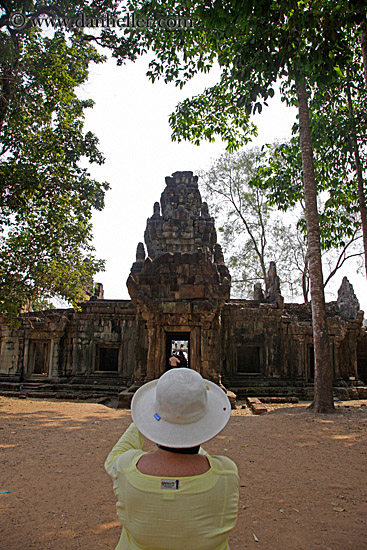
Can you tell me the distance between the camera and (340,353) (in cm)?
1720

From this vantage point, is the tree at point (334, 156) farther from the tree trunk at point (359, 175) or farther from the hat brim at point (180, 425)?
the hat brim at point (180, 425)

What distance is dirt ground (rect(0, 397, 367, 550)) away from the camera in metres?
3.36

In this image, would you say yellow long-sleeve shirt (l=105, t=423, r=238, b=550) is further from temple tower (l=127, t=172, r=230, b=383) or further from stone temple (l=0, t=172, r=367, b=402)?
stone temple (l=0, t=172, r=367, b=402)

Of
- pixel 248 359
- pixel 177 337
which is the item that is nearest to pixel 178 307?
pixel 177 337

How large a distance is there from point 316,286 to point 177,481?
30.2 feet

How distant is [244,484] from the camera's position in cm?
462

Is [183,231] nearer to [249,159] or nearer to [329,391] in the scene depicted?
[329,391]

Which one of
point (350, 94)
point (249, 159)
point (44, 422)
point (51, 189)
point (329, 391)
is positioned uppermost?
point (249, 159)

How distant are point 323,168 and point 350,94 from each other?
2368 mm

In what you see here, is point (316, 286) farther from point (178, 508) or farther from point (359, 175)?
point (178, 508)

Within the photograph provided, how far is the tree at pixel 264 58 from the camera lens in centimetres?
600

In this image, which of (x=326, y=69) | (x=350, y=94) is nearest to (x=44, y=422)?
(x=326, y=69)

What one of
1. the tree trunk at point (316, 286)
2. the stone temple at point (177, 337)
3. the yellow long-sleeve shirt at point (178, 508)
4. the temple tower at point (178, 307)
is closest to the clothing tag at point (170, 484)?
the yellow long-sleeve shirt at point (178, 508)

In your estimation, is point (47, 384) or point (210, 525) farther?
point (47, 384)
